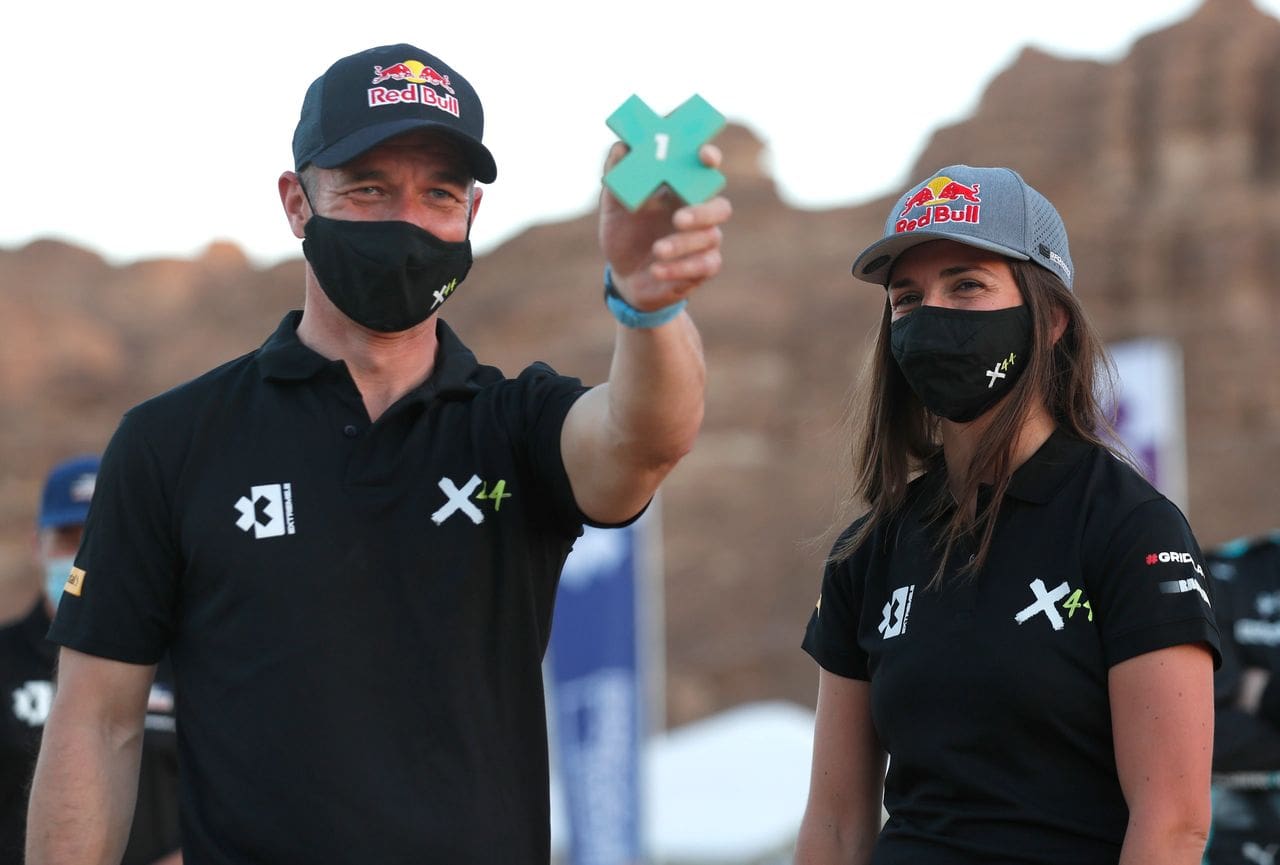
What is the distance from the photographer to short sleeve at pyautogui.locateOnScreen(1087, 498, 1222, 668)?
290 centimetres

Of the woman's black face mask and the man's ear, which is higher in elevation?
the man's ear

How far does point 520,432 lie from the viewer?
304 cm

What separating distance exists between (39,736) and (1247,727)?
3443 millimetres

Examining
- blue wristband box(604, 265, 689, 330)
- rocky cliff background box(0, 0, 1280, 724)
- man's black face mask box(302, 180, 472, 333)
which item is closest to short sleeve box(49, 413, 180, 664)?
man's black face mask box(302, 180, 472, 333)

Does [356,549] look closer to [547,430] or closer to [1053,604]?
[547,430]

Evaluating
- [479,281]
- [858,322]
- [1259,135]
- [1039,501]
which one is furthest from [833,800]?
[479,281]

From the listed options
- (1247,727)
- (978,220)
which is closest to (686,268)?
(978,220)

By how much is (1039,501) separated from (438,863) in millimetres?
1316

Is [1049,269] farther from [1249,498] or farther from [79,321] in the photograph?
[79,321]

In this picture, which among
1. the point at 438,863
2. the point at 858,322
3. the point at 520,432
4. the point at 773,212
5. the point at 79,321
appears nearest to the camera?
the point at 438,863

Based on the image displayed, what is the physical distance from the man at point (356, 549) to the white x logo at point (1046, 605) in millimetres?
756

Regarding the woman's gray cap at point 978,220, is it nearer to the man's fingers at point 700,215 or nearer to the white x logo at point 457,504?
the man's fingers at point 700,215

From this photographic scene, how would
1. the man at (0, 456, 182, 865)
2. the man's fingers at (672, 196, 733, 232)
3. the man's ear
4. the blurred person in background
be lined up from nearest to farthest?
1. the man's fingers at (672, 196, 733, 232)
2. the man's ear
3. the man at (0, 456, 182, 865)
4. the blurred person in background

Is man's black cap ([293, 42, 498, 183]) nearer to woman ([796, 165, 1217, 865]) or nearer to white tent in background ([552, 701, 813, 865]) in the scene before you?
woman ([796, 165, 1217, 865])
